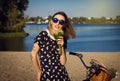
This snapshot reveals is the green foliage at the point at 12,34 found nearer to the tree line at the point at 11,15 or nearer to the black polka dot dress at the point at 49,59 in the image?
the tree line at the point at 11,15

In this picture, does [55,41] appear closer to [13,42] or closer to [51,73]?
[51,73]

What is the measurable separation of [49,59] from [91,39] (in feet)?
17.3

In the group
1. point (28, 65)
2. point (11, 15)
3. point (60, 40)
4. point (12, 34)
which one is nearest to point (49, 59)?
point (60, 40)

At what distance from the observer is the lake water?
7.03 meters

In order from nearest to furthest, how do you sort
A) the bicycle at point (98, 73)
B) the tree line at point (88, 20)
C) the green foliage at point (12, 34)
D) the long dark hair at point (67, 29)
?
the bicycle at point (98, 73)
the long dark hair at point (67, 29)
the tree line at point (88, 20)
the green foliage at point (12, 34)

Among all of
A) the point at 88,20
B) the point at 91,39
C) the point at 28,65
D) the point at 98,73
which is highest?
the point at 98,73

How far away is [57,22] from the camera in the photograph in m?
1.89

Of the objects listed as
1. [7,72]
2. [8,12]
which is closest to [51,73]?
[7,72]

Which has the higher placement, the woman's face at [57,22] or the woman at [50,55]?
the woman's face at [57,22]

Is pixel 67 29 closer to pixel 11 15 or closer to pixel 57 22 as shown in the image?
pixel 57 22

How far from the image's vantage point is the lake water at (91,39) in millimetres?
7031

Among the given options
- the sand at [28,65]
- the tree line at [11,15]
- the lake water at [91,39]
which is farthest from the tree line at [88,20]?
the sand at [28,65]

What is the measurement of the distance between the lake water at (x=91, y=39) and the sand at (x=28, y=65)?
0.22 metres

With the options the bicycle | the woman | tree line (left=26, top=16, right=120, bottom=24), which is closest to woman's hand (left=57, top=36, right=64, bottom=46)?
the woman
